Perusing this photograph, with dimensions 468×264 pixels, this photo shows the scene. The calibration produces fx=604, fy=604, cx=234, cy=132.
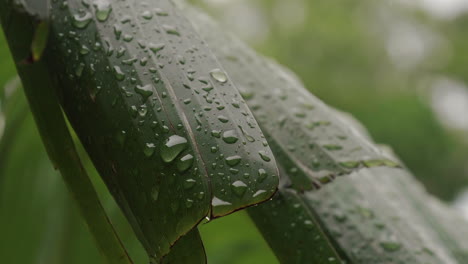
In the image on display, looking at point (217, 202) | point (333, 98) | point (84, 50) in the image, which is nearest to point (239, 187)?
point (217, 202)

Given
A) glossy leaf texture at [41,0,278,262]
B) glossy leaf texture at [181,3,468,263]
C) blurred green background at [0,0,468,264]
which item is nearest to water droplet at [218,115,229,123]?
glossy leaf texture at [41,0,278,262]

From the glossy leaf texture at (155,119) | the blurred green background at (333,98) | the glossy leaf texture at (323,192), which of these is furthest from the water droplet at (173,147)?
the blurred green background at (333,98)

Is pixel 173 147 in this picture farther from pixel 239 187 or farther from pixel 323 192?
pixel 323 192

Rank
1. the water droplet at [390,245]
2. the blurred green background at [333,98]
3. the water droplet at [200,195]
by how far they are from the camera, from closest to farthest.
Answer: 1. the water droplet at [200,195]
2. the water droplet at [390,245]
3. the blurred green background at [333,98]

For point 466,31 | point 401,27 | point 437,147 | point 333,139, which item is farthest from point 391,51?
point 333,139

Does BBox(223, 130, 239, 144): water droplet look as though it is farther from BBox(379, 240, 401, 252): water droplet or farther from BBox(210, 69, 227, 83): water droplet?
BBox(379, 240, 401, 252): water droplet

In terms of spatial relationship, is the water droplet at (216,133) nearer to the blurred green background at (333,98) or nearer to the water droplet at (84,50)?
the water droplet at (84,50)
